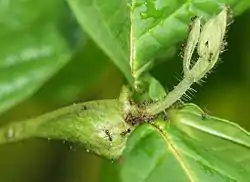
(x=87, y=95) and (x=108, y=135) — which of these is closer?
(x=108, y=135)

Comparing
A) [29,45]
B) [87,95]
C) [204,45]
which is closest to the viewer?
[204,45]

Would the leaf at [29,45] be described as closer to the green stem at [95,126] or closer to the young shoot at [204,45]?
the green stem at [95,126]

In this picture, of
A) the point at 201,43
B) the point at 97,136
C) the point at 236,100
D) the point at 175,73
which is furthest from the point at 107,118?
the point at 236,100

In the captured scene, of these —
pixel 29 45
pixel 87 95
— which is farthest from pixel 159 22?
pixel 87 95

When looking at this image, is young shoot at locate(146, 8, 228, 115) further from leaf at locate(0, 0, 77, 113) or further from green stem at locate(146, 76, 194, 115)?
leaf at locate(0, 0, 77, 113)

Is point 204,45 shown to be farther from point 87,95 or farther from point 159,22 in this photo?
point 87,95

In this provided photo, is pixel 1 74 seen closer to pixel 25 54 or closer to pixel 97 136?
pixel 25 54

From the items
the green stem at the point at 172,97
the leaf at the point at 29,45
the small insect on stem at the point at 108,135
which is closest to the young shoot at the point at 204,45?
the green stem at the point at 172,97
